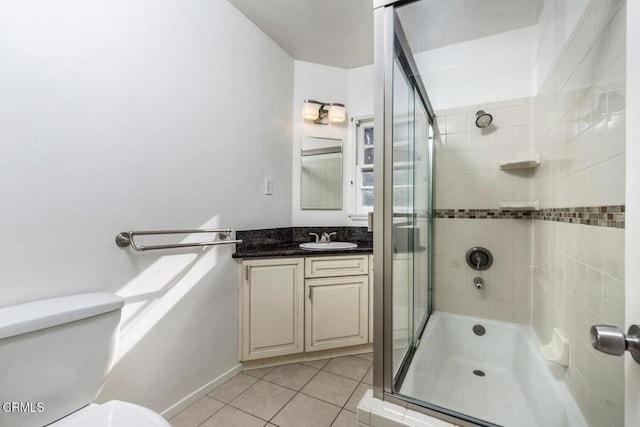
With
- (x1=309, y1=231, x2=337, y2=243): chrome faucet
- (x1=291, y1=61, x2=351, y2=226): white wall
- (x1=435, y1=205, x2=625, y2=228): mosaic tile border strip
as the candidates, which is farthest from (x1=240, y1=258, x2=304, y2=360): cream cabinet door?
(x1=435, y1=205, x2=625, y2=228): mosaic tile border strip

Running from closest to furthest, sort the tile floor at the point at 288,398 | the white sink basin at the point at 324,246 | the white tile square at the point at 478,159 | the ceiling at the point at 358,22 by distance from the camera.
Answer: the ceiling at the point at 358,22, the tile floor at the point at 288,398, the white tile square at the point at 478,159, the white sink basin at the point at 324,246

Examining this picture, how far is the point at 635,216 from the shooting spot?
0.50 m

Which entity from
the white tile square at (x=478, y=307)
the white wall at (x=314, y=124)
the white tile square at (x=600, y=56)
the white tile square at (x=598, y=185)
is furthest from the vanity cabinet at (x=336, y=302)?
the white tile square at (x=600, y=56)

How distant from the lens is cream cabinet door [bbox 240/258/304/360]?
76.9 inches

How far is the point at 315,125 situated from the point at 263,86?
0.59 meters

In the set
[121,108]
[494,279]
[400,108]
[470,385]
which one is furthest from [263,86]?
[470,385]

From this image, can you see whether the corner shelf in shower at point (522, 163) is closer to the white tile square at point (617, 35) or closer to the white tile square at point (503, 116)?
the white tile square at point (503, 116)

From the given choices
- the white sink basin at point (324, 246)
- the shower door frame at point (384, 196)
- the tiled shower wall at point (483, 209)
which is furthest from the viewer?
the white sink basin at point (324, 246)

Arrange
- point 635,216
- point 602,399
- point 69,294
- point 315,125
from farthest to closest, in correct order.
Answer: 1. point 315,125
2. point 69,294
3. point 602,399
4. point 635,216

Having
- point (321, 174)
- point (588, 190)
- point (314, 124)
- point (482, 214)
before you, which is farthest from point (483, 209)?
point (314, 124)

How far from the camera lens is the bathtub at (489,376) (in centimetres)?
115

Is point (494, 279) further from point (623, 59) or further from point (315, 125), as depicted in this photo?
point (315, 125)

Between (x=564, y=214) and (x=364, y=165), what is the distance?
162 centimetres

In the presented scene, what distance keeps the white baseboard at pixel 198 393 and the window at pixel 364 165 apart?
1.63 metres
